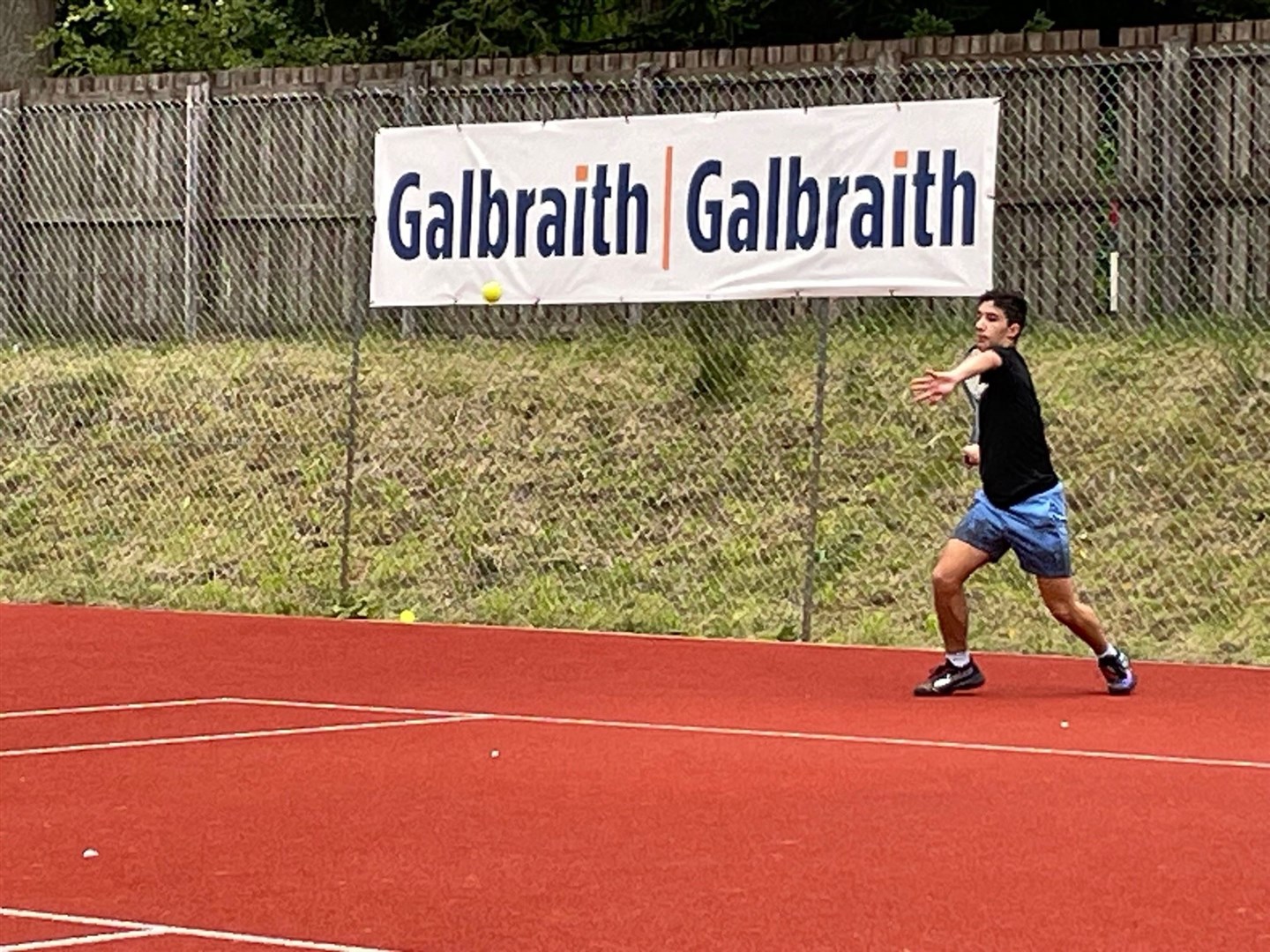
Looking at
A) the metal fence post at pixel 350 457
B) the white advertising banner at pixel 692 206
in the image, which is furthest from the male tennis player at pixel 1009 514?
the metal fence post at pixel 350 457

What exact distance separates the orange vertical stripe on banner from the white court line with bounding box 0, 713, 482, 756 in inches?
193

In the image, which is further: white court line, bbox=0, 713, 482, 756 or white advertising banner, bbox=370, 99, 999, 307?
white advertising banner, bbox=370, 99, 999, 307

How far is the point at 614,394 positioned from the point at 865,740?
28.4ft

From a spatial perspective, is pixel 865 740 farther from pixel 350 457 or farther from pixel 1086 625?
pixel 350 457

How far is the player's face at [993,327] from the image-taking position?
36.6 feet

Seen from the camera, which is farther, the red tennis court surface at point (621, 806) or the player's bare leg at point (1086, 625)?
the player's bare leg at point (1086, 625)

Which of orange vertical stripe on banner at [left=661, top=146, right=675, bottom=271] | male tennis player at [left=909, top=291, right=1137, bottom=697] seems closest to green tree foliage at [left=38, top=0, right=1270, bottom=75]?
orange vertical stripe on banner at [left=661, top=146, right=675, bottom=271]

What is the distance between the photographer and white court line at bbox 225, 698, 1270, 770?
9.07 m

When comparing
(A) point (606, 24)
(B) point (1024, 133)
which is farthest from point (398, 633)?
(A) point (606, 24)

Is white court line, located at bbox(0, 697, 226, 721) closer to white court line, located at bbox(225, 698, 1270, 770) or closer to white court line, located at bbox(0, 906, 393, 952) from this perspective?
white court line, located at bbox(225, 698, 1270, 770)

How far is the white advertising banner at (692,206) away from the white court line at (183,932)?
28.0 ft

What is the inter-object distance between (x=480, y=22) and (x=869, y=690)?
12.2 metres

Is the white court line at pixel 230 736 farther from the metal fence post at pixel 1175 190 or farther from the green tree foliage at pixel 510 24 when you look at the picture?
the green tree foliage at pixel 510 24

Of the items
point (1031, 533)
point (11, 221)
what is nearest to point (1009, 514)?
point (1031, 533)
